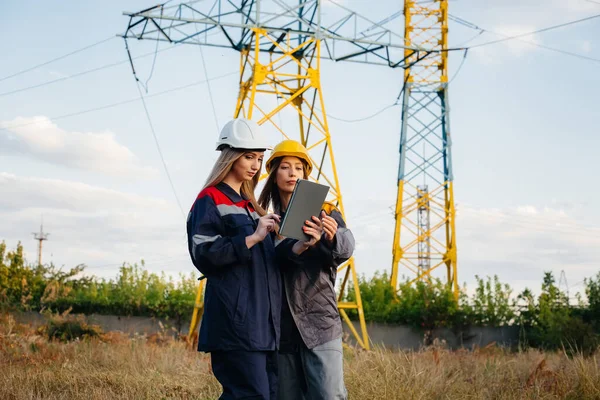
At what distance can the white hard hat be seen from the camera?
3783 millimetres

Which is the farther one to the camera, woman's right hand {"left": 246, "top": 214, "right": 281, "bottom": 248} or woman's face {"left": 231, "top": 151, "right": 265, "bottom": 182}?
woman's face {"left": 231, "top": 151, "right": 265, "bottom": 182}

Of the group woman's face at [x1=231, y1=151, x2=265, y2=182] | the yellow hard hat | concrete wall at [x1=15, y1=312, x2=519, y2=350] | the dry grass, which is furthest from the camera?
concrete wall at [x1=15, y1=312, x2=519, y2=350]

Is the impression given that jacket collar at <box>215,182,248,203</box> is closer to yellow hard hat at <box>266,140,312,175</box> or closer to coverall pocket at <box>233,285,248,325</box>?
yellow hard hat at <box>266,140,312,175</box>

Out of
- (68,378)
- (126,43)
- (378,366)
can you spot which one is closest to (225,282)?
(378,366)

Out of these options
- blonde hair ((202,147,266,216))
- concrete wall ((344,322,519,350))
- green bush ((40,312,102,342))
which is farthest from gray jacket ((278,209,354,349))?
concrete wall ((344,322,519,350))

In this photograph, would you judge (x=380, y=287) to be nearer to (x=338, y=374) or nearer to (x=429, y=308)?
(x=429, y=308)

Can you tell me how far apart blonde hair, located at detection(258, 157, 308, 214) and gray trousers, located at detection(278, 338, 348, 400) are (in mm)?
870

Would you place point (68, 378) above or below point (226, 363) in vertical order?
below

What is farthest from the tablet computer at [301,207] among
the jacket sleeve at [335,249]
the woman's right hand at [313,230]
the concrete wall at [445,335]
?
the concrete wall at [445,335]

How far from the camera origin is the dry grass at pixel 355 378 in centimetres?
595

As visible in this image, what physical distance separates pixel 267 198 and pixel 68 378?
13.0ft

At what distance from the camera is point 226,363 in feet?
11.2

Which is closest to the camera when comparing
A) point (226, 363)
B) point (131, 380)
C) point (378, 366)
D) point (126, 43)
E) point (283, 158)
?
point (226, 363)

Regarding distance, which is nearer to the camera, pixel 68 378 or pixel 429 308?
pixel 68 378
